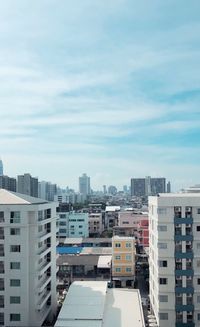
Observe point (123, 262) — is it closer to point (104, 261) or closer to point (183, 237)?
point (104, 261)

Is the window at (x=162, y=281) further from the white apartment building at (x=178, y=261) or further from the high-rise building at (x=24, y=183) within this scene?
the high-rise building at (x=24, y=183)

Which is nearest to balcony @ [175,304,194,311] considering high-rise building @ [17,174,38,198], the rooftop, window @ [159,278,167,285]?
window @ [159,278,167,285]

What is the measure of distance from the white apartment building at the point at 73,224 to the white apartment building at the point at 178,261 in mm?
22795

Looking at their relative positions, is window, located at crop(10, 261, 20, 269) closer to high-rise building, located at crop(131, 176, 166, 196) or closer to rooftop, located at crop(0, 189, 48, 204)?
rooftop, located at crop(0, 189, 48, 204)

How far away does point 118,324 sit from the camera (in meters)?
12.2

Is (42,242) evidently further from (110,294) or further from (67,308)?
(110,294)

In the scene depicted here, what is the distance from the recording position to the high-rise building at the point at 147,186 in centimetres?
8836

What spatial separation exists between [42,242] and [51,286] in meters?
2.26

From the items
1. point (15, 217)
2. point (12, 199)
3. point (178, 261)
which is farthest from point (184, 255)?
point (12, 199)

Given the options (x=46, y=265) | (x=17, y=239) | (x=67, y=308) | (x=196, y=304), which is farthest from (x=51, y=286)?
(x=196, y=304)

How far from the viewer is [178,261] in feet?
46.6

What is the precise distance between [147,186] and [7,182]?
50.1 meters

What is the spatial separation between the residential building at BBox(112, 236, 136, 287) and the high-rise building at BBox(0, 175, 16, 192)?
23272mm

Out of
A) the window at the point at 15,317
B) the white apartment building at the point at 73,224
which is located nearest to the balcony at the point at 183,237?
the window at the point at 15,317
